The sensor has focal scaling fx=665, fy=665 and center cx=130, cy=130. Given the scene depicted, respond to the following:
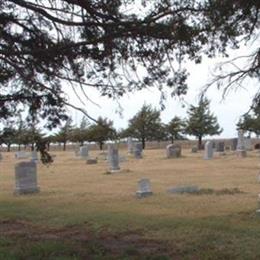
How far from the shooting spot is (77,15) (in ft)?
38.4

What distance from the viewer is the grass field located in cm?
1032

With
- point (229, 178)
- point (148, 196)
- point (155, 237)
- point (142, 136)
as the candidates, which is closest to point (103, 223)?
point (155, 237)

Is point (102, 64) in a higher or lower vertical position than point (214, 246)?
higher

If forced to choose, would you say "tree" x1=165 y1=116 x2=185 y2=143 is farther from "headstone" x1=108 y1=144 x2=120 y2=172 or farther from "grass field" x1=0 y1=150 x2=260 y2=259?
"grass field" x1=0 y1=150 x2=260 y2=259

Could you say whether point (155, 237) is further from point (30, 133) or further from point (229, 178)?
point (229, 178)

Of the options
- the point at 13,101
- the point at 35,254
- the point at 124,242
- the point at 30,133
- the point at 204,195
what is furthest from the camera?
the point at 204,195

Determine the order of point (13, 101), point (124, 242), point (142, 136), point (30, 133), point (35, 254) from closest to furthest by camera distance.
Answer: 1. point (35, 254)
2. point (124, 242)
3. point (13, 101)
4. point (30, 133)
5. point (142, 136)

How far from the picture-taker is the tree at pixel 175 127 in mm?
80356

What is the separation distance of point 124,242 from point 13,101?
3.37 m

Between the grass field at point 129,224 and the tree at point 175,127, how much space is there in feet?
187

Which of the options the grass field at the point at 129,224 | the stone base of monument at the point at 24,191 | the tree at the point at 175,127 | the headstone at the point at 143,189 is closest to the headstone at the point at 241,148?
the grass field at the point at 129,224

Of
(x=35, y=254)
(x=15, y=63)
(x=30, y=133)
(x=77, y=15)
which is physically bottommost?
(x=35, y=254)

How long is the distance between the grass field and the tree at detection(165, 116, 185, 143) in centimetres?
5711

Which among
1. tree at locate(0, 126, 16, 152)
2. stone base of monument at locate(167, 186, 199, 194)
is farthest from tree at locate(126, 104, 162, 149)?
tree at locate(0, 126, 16, 152)
